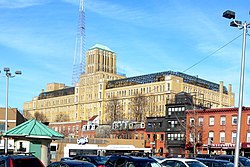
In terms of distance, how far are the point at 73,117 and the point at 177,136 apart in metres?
90.9

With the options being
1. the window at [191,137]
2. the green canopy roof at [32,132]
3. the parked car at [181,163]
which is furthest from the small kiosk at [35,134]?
the window at [191,137]

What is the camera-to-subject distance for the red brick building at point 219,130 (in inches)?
2640

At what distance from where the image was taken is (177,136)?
261ft

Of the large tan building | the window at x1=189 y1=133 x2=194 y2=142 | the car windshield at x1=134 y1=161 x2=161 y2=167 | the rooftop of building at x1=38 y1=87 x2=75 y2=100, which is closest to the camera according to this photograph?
the car windshield at x1=134 y1=161 x2=161 y2=167

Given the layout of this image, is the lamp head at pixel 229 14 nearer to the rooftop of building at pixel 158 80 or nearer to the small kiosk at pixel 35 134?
the small kiosk at pixel 35 134

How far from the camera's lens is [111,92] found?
488 ft

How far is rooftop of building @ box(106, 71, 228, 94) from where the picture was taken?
446 feet

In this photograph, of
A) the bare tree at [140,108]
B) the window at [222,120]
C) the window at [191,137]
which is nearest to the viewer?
the window at [222,120]

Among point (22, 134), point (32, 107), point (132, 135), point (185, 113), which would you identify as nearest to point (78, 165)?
point (22, 134)

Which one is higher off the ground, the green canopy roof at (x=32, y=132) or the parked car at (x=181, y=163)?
the green canopy roof at (x=32, y=132)

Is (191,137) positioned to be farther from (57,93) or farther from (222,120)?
(57,93)

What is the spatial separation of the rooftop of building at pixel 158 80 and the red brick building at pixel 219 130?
188 feet

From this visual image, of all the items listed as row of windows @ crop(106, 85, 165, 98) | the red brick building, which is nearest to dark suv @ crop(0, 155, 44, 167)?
the red brick building

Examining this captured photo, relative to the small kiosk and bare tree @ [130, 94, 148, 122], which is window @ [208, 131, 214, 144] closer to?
bare tree @ [130, 94, 148, 122]
